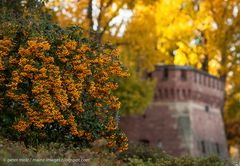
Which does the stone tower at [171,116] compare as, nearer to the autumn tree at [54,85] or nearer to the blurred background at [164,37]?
the blurred background at [164,37]

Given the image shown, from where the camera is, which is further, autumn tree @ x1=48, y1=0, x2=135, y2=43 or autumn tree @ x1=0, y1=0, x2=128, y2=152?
autumn tree @ x1=48, y1=0, x2=135, y2=43

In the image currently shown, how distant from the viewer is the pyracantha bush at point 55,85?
1585 centimetres

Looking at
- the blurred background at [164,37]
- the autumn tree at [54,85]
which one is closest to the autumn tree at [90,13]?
the blurred background at [164,37]

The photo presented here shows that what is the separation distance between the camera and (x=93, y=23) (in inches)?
1191

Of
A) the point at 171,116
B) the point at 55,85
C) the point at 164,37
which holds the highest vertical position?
the point at 164,37

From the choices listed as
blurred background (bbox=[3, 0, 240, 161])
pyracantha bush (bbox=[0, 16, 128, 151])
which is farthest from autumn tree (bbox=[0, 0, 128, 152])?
blurred background (bbox=[3, 0, 240, 161])

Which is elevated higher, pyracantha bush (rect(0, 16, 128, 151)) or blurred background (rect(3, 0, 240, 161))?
blurred background (rect(3, 0, 240, 161))

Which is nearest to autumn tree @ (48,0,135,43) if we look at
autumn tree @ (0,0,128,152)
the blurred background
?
the blurred background

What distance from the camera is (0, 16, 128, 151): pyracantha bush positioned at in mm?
15852

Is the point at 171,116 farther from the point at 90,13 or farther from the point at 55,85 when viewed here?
the point at 55,85

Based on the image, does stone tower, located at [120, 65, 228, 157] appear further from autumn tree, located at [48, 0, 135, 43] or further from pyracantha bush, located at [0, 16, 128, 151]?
pyracantha bush, located at [0, 16, 128, 151]

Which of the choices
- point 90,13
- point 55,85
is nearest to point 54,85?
point 55,85

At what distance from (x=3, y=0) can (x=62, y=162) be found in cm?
963

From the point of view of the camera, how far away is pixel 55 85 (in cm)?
1590
